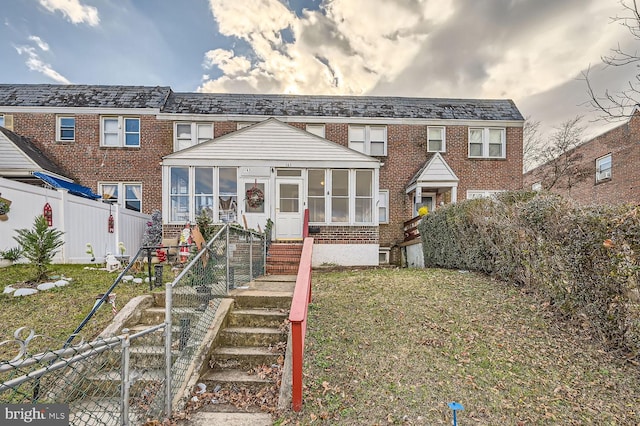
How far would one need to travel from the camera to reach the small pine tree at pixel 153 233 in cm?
1034

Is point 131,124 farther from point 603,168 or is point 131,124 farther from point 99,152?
point 603,168

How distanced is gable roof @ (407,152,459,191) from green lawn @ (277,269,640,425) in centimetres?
773

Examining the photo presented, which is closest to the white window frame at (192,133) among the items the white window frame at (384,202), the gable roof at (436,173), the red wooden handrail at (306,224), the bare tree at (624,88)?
the red wooden handrail at (306,224)

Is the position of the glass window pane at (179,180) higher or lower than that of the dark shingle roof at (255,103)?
lower

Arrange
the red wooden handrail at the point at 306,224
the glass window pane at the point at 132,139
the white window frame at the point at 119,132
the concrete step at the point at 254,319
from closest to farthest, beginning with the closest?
the concrete step at the point at 254,319, the red wooden handrail at the point at 306,224, the white window frame at the point at 119,132, the glass window pane at the point at 132,139

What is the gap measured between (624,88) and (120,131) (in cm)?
1669

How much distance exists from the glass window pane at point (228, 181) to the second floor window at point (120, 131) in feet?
17.0

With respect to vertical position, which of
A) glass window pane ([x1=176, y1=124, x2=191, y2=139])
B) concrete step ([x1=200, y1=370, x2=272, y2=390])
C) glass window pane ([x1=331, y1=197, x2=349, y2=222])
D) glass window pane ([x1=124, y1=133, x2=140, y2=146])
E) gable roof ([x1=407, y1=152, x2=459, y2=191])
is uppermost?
glass window pane ([x1=176, y1=124, x2=191, y2=139])

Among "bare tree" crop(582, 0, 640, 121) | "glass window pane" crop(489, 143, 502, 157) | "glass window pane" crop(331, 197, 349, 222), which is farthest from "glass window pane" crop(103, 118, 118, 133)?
"glass window pane" crop(489, 143, 502, 157)

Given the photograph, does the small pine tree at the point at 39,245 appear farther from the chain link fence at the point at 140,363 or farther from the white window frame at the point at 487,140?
the white window frame at the point at 487,140

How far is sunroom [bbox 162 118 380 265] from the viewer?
1038 cm

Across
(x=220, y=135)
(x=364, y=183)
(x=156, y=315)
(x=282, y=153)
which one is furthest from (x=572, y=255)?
(x=220, y=135)

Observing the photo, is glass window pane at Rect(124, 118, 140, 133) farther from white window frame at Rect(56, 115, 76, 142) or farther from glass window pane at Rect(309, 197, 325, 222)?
glass window pane at Rect(309, 197, 325, 222)

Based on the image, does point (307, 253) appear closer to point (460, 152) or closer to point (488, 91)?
point (460, 152)
